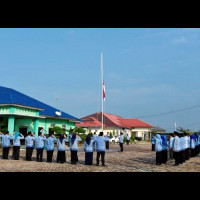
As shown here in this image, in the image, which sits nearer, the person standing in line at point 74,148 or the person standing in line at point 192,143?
the person standing in line at point 74,148

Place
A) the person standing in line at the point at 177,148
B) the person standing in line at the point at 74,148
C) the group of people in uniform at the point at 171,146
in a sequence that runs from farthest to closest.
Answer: the person standing in line at the point at 74,148, the group of people in uniform at the point at 171,146, the person standing in line at the point at 177,148

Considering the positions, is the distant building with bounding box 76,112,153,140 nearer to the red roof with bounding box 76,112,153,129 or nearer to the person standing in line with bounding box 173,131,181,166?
the red roof with bounding box 76,112,153,129

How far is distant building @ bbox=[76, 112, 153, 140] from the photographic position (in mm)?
44825

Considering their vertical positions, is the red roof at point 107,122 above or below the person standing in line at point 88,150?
above

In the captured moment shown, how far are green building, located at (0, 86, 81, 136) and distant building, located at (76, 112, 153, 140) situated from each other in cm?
1206

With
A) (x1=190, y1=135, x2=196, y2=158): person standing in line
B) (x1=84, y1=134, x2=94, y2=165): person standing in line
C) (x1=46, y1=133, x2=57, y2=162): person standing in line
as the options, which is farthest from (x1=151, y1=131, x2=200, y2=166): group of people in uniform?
(x1=46, y1=133, x2=57, y2=162): person standing in line

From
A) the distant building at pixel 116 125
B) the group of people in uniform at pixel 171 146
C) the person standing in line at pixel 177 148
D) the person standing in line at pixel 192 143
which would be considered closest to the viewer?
the person standing in line at pixel 177 148

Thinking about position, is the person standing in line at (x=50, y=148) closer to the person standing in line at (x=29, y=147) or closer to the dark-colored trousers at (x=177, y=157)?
the person standing in line at (x=29, y=147)

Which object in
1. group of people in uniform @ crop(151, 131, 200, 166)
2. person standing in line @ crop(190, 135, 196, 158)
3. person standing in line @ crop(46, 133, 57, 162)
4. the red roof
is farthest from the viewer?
the red roof

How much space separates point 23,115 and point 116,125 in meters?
27.0

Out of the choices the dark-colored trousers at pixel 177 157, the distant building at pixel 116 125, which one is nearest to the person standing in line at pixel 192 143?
the dark-colored trousers at pixel 177 157

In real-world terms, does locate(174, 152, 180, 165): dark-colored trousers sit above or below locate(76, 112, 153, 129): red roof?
below

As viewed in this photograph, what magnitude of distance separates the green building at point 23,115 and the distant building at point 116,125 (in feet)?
39.6

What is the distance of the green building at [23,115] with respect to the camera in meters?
21.6
